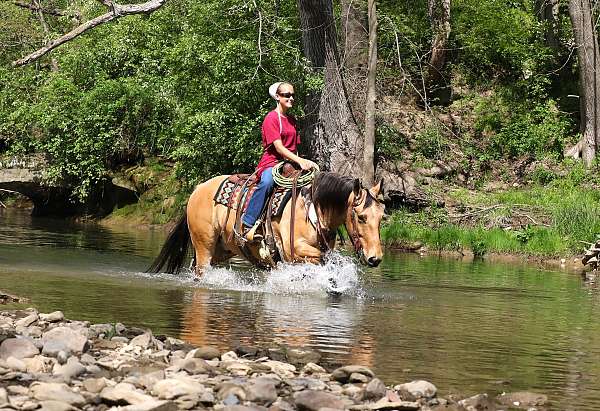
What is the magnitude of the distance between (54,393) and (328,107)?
730 inches

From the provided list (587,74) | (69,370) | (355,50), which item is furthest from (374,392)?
(587,74)

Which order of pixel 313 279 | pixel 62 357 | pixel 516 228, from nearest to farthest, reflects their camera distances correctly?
pixel 62 357
pixel 313 279
pixel 516 228

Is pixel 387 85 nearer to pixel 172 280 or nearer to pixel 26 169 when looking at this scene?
pixel 26 169

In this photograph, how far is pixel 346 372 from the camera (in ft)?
21.1

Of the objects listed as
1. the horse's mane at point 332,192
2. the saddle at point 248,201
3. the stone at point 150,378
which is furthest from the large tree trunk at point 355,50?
the stone at point 150,378

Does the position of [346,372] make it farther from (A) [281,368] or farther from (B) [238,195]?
(B) [238,195]

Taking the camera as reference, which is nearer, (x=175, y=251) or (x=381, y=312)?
(x=381, y=312)

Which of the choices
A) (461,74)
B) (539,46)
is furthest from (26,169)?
(539,46)

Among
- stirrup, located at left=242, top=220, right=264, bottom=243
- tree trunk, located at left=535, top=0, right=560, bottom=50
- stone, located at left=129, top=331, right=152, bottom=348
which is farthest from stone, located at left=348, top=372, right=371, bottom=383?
tree trunk, located at left=535, top=0, right=560, bottom=50

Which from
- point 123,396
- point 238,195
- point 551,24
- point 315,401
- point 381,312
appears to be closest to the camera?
point 123,396

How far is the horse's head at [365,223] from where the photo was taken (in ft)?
35.2

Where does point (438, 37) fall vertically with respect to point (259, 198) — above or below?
above

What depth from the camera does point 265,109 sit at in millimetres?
23641

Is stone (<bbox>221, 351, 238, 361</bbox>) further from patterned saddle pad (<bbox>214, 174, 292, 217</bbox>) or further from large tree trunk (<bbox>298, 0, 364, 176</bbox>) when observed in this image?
large tree trunk (<bbox>298, 0, 364, 176</bbox>)
